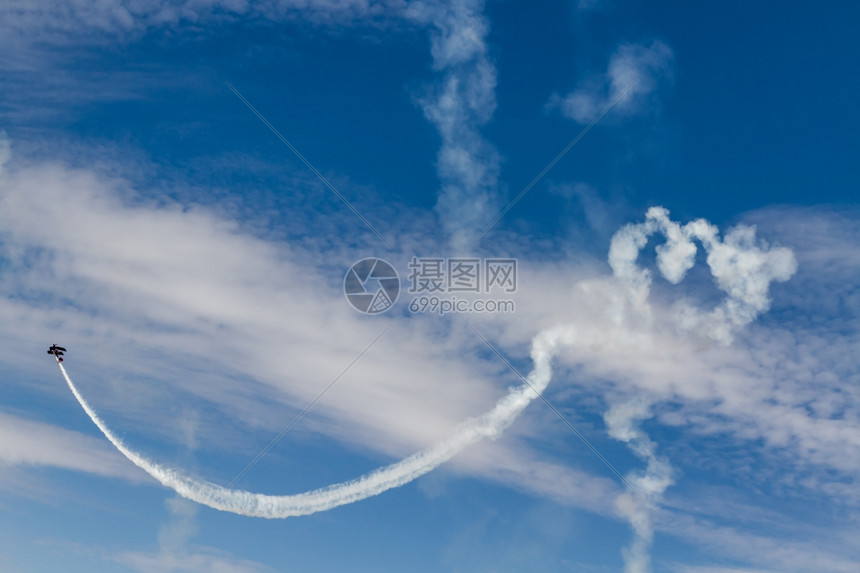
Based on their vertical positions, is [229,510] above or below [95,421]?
below

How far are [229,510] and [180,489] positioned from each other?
12.6 meters

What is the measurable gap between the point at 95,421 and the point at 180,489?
2643cm

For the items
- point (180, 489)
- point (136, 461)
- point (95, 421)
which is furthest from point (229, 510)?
point (95, 421)

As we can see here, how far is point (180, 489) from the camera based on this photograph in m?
122

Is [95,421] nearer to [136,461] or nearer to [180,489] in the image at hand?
[136,461]

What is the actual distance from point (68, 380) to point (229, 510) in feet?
164

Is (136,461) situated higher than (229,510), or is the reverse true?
(136,461)

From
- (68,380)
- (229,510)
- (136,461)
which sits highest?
(68,380)

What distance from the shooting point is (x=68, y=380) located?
429 feet

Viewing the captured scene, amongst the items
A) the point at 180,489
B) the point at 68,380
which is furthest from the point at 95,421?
the point at 180,489

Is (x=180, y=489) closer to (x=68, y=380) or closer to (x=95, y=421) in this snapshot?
(x=95, y=421)

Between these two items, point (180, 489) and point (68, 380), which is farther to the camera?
point (68, 380)

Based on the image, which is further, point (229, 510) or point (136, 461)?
point (136, 461)

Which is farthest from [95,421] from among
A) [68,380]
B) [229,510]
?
[229,510]
